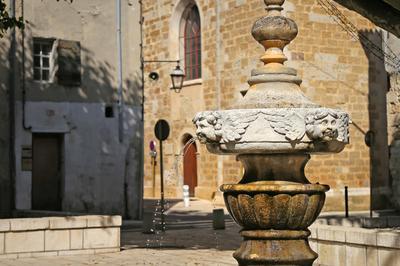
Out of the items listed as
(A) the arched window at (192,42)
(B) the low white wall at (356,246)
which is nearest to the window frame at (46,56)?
(A) the arched window at (192,42)

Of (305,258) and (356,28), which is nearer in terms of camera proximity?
(305,258)

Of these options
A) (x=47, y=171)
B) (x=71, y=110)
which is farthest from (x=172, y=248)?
(x=71, y=110)

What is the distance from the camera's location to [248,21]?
2361 centimetres

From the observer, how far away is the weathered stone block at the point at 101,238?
11.9 meters

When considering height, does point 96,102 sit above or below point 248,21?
below

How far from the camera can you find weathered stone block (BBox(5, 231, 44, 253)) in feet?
36.5

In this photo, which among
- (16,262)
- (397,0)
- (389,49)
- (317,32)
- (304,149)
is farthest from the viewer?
Answer: (317,32)

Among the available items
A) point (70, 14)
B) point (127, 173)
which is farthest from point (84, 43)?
point (127, 173)

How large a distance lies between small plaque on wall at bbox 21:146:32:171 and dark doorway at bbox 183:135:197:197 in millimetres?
10911

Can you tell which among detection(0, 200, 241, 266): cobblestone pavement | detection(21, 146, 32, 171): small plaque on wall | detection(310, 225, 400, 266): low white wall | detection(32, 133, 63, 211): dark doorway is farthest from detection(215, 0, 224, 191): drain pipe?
detection(310, 225, 400, 266): low white wall

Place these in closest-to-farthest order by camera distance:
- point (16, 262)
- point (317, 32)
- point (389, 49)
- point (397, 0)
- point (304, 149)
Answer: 1. point (304, 149)
2. point (397, 0)
3. point (16, 262)
4. point (389, 49)
5. point (317, 32)

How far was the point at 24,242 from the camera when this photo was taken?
11250 millimetres

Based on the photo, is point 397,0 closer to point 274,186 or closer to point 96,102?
point 274,186

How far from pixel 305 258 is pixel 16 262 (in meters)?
6.37
